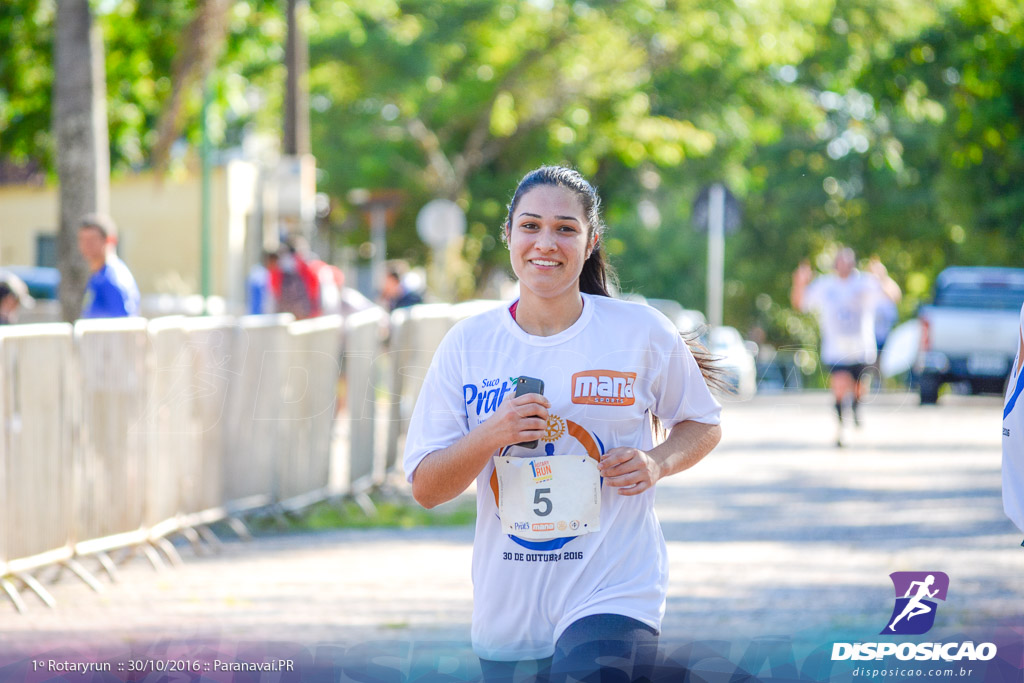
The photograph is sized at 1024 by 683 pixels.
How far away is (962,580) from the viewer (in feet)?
25.6

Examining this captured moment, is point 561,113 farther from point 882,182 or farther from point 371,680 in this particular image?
point 371,680

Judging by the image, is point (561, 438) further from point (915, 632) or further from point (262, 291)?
point (262, 291)

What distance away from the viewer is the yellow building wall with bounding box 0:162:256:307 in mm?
28422

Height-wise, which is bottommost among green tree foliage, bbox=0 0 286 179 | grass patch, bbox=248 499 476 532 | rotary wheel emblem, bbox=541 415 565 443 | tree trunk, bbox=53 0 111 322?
grass patch, bbox=248 499 476 532

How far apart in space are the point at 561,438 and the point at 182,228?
2679 centimetres

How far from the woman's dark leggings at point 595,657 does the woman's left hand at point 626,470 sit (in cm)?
30

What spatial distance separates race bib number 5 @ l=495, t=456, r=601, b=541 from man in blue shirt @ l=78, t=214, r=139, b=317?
6148 millimetres

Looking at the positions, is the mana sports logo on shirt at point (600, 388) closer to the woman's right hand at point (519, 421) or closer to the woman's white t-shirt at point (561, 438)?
the woman's white t-shirt at point (561, 438)

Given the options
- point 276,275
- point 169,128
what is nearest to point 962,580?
point 169,128

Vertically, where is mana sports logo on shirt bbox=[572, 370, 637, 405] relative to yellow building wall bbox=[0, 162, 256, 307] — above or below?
below

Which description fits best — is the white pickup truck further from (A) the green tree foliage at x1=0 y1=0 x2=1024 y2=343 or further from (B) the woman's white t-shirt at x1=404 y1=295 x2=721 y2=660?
(B) the woman's white t-shirt at x1=404 y1=295 x2=721 y2=660

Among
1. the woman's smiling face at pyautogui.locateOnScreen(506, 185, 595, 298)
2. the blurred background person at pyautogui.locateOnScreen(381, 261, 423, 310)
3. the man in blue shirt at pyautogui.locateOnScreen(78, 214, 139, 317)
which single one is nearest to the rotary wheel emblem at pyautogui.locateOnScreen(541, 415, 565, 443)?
the woman's smiling face at pyautogui.locateOnScreen(506, 185, 595, 298)

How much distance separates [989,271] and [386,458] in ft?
49.8

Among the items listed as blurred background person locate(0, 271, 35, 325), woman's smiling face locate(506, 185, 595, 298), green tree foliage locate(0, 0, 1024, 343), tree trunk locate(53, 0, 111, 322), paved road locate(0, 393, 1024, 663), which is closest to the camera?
woman's smiling face locate(506, 185, 595, 298)
